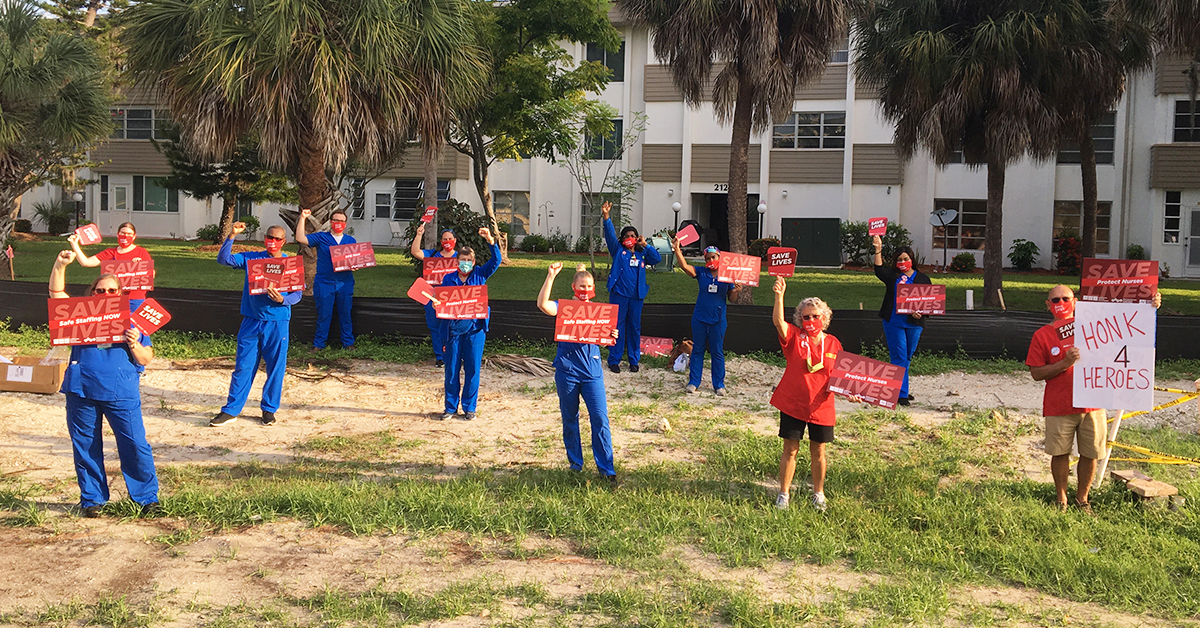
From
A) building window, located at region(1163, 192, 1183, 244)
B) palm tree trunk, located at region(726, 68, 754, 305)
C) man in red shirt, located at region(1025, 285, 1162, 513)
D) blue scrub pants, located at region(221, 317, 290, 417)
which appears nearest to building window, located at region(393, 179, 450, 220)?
palm tree trunk, located at region(726, 68, 754, 305)

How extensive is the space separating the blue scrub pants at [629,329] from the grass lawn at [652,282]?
5329mm

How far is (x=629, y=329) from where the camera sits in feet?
40.8

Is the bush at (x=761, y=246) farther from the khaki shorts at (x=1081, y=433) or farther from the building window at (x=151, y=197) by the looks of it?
the building window at (x=151, y=197)

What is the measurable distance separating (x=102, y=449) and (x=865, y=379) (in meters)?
5.21

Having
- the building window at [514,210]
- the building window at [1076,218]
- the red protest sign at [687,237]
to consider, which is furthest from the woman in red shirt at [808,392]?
the building window at [514,210]

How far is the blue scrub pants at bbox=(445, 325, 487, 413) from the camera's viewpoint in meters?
9.66

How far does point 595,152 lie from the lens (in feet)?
111

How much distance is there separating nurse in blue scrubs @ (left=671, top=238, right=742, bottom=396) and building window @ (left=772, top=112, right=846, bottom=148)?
76.0 feet

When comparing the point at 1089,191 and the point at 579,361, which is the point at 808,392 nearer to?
the point at 579,361

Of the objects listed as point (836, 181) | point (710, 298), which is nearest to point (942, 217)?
point (836, 181)

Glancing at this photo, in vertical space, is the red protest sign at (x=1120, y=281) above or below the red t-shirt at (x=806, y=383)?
above

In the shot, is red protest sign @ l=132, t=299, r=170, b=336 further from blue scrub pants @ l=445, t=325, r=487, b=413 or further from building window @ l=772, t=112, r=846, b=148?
building window @ l=772, t=112, r=846, b=148

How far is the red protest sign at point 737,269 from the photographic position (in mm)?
11102

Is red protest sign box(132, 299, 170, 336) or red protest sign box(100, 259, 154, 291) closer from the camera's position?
red protest sign box(132, 299, 170, 336)
